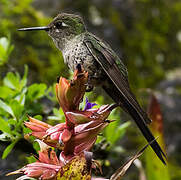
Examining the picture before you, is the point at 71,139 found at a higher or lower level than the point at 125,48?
higher

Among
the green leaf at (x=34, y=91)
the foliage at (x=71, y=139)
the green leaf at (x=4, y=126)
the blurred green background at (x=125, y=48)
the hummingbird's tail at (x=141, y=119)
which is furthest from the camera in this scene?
the blurred green background at (x=125, y=48)

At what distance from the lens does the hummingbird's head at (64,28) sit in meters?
1.60

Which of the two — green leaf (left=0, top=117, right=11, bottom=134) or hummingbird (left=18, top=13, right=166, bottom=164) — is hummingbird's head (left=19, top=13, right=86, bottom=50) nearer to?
hummingbird (left=18, top=13, right=166, bottom=164)

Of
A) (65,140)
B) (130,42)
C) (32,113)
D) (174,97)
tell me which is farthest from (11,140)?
(130,42)

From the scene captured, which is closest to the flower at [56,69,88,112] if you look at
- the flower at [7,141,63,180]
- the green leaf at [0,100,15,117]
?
the flower at [7,141,63,180]

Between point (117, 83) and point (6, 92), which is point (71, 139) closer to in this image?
point (117, 83)

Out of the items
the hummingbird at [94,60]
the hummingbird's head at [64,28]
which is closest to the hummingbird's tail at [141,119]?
the hummingbird at [94,60]

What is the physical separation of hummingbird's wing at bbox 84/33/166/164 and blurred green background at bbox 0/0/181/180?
0.34 meters

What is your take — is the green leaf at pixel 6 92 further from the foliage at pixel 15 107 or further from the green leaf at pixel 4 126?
the green leaf at pixel 4 126

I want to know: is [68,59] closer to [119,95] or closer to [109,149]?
[119,95]

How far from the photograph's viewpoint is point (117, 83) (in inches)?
53.2

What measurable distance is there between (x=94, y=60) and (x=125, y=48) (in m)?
2.63

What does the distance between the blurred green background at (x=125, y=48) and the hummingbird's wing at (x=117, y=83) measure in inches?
13.5

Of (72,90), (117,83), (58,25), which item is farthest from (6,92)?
(72,90)
